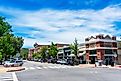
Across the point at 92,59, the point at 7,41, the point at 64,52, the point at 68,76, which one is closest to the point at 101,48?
the point at 92,59

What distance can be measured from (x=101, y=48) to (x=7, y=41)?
27683 mm

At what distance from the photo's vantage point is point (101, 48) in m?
84.0

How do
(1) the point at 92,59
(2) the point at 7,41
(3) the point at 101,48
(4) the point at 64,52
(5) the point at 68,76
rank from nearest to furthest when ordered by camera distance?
(5) the point at 68,76
(2) the point at 7,41
(3) the point at 101,48
(1) the point at 92,59
(4) the point at 64,52

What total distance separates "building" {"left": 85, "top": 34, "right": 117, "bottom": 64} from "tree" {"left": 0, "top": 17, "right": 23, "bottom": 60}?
2353 centimetres

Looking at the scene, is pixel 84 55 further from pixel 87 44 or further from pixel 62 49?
pixel 62 49

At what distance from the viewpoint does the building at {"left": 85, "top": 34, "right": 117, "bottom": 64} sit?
84.3m

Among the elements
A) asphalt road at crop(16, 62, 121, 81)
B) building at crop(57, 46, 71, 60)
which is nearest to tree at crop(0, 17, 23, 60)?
building at crop(57, 46, 71, 60)

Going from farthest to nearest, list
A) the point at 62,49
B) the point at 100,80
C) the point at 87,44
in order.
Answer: the point at 62,49 < the point at 87,44 < the point at 100,80

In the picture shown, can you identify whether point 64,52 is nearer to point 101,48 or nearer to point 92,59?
point 92,59

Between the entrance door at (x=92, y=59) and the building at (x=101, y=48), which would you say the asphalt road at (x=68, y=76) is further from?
the entrance door at (x=92, y=59)

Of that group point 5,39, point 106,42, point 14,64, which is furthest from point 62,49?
point 14,64

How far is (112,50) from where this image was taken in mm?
86562

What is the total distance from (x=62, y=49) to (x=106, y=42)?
3475cm

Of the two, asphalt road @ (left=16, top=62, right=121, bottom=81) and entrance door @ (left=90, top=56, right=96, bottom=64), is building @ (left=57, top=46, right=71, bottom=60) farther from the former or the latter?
asphalt road @ (left=16, top=62, right=121, bottom=81)
